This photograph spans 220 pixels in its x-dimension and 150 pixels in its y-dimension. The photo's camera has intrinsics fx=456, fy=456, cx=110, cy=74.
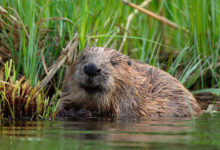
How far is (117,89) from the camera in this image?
429 centimetres

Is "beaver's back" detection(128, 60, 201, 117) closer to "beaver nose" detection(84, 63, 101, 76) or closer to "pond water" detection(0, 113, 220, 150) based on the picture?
"beaver nose" detection(84, 63, 101, 76)

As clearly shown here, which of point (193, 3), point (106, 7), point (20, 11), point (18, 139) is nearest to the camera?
point (18, 139)

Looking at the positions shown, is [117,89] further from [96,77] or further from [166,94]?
[166,94]

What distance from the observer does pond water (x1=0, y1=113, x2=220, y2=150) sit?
2.27 metres

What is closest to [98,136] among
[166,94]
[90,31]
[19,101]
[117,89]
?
[19,101]

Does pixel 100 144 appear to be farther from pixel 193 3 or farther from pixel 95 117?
pixel 193 3

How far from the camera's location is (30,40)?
405 cm

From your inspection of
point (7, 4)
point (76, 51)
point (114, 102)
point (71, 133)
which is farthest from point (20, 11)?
point (71, 133)

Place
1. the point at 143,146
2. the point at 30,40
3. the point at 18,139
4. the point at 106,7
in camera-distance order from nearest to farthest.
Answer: the point at 143,146 < the point at 18,139 < the point at 30,40 < the point at 106,7

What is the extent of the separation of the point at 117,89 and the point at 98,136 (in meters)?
1.67

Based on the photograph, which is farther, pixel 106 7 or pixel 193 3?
pixel 193 3

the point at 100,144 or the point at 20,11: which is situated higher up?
the point at 20,11

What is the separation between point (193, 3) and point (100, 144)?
3536mm

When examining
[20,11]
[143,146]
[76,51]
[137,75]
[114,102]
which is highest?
[20,11]
